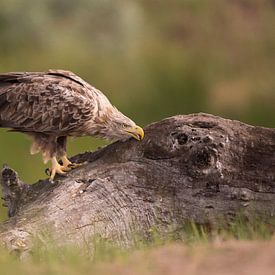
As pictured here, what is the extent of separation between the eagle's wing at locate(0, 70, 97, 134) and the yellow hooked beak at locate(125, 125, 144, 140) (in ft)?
2.00

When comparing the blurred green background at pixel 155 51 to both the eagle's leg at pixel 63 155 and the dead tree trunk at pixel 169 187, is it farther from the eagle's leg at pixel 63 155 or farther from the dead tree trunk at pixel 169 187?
the dead tree trunk at pixel 169 187

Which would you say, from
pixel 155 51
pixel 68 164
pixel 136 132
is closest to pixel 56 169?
pixel 68 164

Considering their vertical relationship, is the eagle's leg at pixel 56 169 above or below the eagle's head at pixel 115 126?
below

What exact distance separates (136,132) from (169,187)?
0.68 m

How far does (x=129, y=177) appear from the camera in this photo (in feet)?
33.7

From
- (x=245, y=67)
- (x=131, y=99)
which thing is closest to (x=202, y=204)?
(x=131, y=99)

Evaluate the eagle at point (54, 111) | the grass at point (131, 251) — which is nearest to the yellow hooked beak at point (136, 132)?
the eagle at point (54, 111)

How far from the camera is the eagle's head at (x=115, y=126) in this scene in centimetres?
1102

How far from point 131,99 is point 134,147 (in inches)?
626

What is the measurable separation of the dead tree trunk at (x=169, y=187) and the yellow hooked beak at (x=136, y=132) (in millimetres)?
150

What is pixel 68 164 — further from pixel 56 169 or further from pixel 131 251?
pixel 131 251

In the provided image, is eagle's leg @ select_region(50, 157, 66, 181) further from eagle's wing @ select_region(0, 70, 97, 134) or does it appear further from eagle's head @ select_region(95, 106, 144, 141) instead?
eagle's head @ select_region(95, 106, 144, 141)

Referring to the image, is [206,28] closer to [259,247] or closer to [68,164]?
[68,164]

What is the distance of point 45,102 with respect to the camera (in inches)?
448
